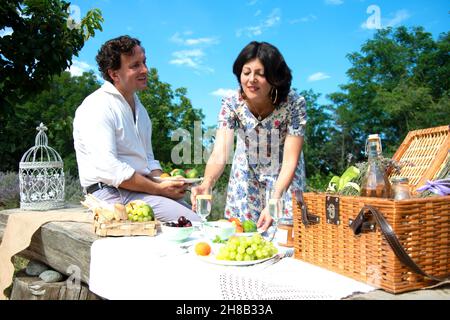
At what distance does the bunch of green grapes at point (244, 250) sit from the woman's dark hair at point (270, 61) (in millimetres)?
1454

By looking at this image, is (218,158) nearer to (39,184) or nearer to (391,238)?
(391,238)

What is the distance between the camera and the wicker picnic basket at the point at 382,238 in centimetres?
150

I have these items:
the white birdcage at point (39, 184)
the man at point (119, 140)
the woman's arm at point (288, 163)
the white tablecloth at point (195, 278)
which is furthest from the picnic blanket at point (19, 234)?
the woman's arm at point (288, 163)

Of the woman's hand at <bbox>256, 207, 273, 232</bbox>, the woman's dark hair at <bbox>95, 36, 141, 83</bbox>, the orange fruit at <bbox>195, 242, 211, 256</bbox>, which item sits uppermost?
the woman's dark hair at <bbox>95, 36, 141, 83</bbox>

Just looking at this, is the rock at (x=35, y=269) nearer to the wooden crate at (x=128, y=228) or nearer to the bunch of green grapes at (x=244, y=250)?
the wooden crate at (x=128, y=228)

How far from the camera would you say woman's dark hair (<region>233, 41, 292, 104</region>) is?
296 centimetres

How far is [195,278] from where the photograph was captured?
1.72 metres

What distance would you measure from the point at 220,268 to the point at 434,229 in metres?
0.84

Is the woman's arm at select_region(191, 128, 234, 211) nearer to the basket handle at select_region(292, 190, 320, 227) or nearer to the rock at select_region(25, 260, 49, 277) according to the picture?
the basket handle at select_region(292, 190, 320, 227)

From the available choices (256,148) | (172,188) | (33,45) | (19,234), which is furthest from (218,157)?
(33,45)

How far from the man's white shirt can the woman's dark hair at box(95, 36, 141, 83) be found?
16cm

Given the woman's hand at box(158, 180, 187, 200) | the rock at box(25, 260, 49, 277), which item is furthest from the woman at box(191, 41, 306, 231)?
the rock at box(25, 260, 49, 277)
